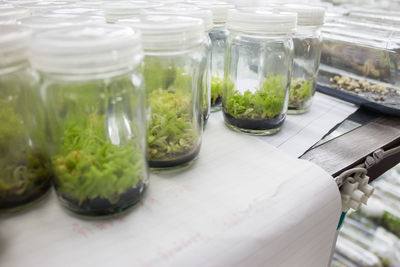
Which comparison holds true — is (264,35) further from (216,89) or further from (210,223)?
(210,223)

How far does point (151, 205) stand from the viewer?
40cm

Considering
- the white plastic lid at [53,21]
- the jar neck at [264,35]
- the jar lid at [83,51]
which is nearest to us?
the jar lid at [83,51]

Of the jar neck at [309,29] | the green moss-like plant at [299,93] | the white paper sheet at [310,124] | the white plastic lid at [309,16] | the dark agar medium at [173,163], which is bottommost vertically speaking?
the white paper sheet at [310,124]

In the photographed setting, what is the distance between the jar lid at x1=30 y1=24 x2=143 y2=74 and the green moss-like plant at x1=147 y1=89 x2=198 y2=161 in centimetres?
13

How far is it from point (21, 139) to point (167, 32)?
0.72 ft

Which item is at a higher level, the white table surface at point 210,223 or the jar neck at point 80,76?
the jar neck at point 80,76

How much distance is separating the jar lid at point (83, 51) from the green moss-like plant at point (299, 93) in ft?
1.40

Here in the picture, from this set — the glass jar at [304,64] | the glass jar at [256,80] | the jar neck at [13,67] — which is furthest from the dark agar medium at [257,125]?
the jar neck at [13,67]

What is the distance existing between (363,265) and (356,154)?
53 cm

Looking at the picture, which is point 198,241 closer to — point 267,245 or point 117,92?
point 267,245

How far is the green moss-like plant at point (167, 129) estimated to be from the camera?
45 centimetres

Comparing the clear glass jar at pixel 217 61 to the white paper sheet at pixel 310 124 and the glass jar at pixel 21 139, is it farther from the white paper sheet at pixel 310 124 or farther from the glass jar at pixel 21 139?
the glass jar at pixel 21 139

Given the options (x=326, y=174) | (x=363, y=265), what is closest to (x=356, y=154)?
(x=326, y=174)

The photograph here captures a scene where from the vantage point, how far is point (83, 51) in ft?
0.97
